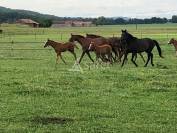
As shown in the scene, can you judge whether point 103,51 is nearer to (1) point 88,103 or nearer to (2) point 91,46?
(2) point 91,46

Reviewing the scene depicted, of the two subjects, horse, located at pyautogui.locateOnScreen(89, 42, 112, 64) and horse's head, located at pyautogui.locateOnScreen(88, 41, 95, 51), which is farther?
horse's head, located at pyautogui.locateOnScreen(88, 41, 95, 51)

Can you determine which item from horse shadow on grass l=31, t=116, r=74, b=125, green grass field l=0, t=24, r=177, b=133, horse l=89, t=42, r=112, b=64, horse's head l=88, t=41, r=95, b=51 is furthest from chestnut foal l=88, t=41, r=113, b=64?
horse shadow on grass l=31, t=116, r=74, b=125

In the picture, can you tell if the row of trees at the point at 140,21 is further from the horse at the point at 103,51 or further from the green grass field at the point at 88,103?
the green grass field at the point at 88,103

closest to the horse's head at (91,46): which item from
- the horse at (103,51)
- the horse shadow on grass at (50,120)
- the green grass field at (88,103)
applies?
the horse at (103,51)

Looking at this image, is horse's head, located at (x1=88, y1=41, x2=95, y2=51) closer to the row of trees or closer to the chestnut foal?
the chestnut foal

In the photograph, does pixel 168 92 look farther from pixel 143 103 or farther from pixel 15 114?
pixel 15 114

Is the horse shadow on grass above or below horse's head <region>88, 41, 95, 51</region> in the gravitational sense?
below

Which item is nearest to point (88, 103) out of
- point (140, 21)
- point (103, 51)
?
point (103, 51)

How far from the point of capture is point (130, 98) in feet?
45.8

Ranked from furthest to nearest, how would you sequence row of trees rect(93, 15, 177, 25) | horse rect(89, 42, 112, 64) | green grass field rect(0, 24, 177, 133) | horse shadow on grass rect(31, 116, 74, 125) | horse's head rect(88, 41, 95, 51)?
row of trees rect(93, 15, 177, 25)
horse's head rect(88, 41, 95, 51)
horse rect(89, 42, 112, 64)
horse shadow on grass rect(31, 116, 74, 125)
green grass field rect(0, 24, 177, 133)

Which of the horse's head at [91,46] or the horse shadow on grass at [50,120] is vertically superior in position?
the horse's head at [91,46]

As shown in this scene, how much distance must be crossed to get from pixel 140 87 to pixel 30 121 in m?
6.20

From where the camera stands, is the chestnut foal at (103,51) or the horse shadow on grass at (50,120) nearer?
the horse shadow on grass at (50,120)

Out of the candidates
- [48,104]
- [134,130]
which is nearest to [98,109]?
[48,104]
